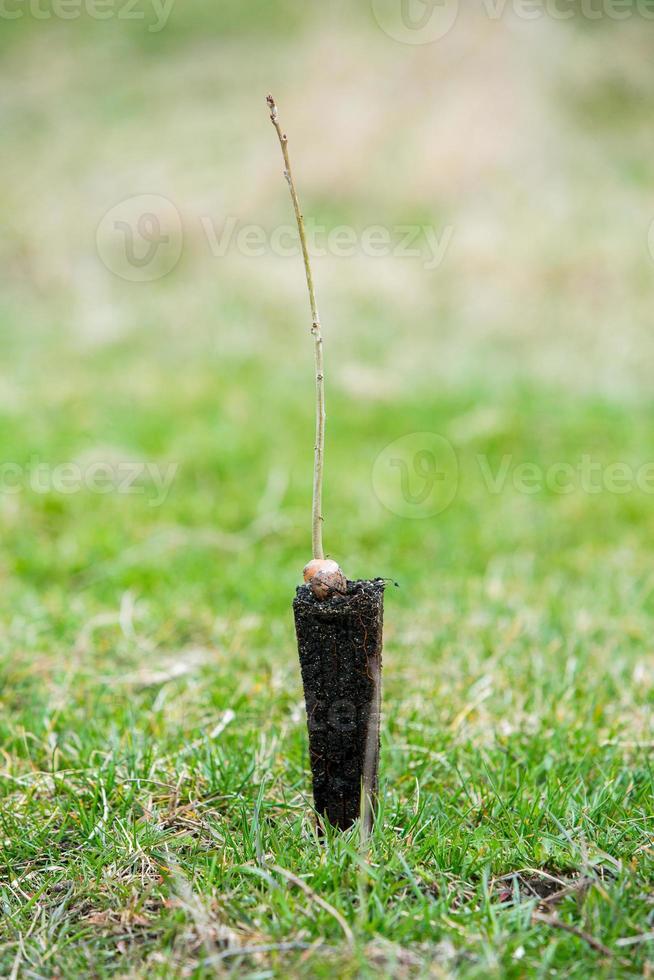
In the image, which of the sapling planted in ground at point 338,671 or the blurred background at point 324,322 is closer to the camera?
the sapling planted in ground at point 338,671

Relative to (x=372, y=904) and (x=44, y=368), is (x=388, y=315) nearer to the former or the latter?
(x=44, y=368)

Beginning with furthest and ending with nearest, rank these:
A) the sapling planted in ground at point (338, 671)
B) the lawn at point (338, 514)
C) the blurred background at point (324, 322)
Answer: the blurred background at point (324, 322) < the sapling planted in ground at point (338, 671) < the lawn at point (338, 514)

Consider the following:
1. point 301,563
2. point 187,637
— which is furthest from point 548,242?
point 187,637

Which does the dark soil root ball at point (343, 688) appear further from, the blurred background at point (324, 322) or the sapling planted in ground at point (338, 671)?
the blurred background at point (324, 322)

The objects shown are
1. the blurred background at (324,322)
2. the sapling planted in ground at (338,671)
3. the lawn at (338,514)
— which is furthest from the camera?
the blurred background at (324,322)

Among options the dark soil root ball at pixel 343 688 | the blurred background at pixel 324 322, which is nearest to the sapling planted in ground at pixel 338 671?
the dark soil root ball at pixel 343 688

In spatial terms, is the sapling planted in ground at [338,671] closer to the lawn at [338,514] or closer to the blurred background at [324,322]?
the lawn at [338,514]

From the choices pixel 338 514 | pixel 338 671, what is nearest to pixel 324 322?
pixel 338 514

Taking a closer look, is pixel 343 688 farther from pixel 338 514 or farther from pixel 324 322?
pixel 324 322
